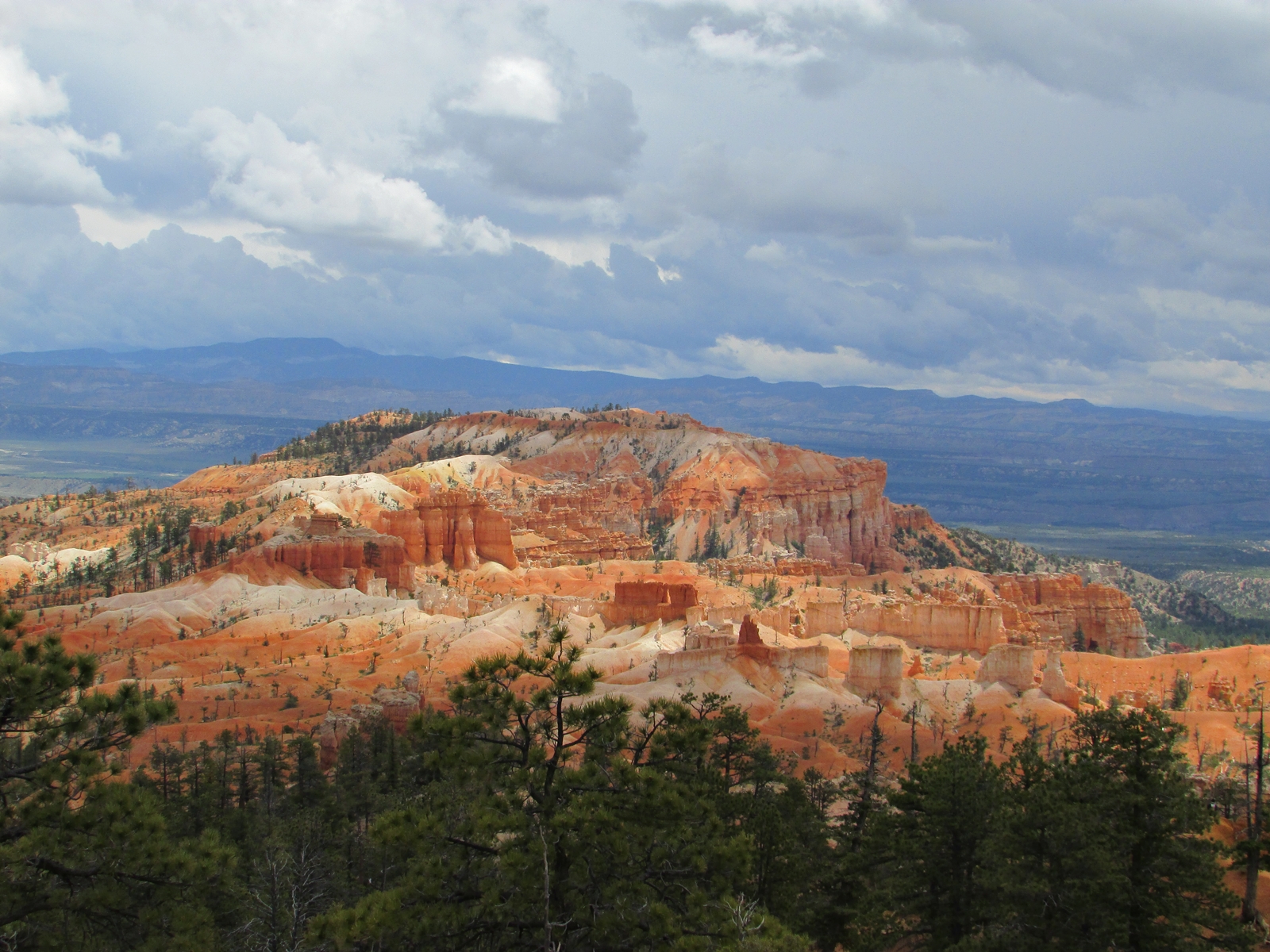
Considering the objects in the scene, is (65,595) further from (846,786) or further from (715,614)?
Result: (846,786)

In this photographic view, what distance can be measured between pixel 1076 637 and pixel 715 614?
39016 millimetres

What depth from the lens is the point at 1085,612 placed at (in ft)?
318

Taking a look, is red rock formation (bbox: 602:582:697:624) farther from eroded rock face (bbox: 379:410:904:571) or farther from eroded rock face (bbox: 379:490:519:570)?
eroded rock face (bbox: 379:410:904:571)

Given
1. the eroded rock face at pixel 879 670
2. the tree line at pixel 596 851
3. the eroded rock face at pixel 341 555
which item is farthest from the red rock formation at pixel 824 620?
the tree line at pixel 596 851

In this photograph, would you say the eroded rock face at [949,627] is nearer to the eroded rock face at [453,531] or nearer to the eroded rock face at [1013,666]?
the eroded rock face at [1013,666]

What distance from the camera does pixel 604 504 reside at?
142 m

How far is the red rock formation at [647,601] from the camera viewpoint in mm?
77625

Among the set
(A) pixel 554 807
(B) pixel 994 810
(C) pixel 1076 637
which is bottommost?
(C) pixel 1076 637

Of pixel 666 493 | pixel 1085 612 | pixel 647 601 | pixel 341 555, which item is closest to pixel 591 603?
pixel 647 601

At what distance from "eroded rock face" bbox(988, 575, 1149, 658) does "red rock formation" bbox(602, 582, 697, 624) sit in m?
29.8

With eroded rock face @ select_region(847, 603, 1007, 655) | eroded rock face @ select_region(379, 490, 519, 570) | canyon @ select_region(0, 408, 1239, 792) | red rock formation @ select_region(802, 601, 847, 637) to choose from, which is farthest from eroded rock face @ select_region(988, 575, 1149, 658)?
eroded rock face @ select_region(379, 490, 519, 570)

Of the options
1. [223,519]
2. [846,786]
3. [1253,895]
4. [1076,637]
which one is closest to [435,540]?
[223,519]

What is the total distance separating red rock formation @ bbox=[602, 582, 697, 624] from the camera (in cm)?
7762

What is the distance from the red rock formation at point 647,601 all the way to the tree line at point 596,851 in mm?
49626
